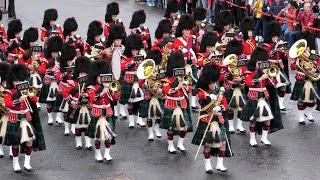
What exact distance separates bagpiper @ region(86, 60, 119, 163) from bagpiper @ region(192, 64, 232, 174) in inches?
63.1

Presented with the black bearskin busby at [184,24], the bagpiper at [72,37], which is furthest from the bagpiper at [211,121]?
the bagpiper at [72,37]

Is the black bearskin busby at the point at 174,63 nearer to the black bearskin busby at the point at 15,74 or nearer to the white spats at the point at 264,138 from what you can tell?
the white spats at the point at 264,138

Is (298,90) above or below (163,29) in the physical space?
below

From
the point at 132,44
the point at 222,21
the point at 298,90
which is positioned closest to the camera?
the point at 132,44

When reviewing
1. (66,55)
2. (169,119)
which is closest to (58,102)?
(66,55)

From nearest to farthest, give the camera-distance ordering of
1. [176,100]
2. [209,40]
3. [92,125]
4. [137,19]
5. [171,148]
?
[92,125], [176,100], [171,148], [209,40], [137,19]

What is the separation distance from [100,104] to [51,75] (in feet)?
9.17

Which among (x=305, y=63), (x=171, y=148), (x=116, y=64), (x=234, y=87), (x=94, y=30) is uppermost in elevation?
(x=94, y=30)

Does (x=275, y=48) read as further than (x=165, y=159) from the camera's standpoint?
Yes

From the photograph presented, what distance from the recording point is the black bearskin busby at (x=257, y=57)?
15.1 m

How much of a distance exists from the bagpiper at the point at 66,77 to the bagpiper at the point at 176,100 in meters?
1.85

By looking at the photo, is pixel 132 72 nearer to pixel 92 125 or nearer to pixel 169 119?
pixel 169 119

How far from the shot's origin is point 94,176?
45.5 feet

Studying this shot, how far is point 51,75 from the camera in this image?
16719 millimetres
